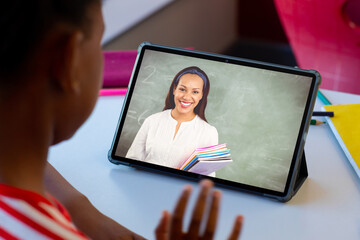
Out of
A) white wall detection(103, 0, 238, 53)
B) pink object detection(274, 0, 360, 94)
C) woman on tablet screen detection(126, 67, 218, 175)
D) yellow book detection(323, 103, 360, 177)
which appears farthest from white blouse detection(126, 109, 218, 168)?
white wall detection(103, 0, 238, 53)

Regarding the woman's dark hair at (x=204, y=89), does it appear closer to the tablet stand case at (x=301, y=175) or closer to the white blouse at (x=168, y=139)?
the white blouse at (x=168, y=139)

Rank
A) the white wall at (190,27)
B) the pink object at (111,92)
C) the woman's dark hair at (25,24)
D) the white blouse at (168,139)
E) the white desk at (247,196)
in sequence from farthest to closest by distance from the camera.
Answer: the white wall at (190,27) → the pink object at (111,92) → the white blouse at (168,139) → the white desk at (247,196) → the woman's dark hair at (25,24)

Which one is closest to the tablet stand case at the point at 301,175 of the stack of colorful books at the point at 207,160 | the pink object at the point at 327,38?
the stack of colorful books at the point at 207,160

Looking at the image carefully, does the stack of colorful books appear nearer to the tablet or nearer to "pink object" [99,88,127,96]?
the tablet

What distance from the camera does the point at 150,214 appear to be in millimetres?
848

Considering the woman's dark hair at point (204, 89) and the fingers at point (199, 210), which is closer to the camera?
the fingers at point (199, 210)

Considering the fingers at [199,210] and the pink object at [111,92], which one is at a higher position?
the pink object at [111,92]

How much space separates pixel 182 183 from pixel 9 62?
47 cm

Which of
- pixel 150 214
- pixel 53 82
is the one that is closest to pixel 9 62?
pixel 53 82

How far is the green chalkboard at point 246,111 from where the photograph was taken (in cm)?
89

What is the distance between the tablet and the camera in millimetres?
885

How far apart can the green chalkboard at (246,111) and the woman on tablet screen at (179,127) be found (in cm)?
1

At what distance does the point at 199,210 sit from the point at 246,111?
1.09 feet

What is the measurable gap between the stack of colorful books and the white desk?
0.03 m
